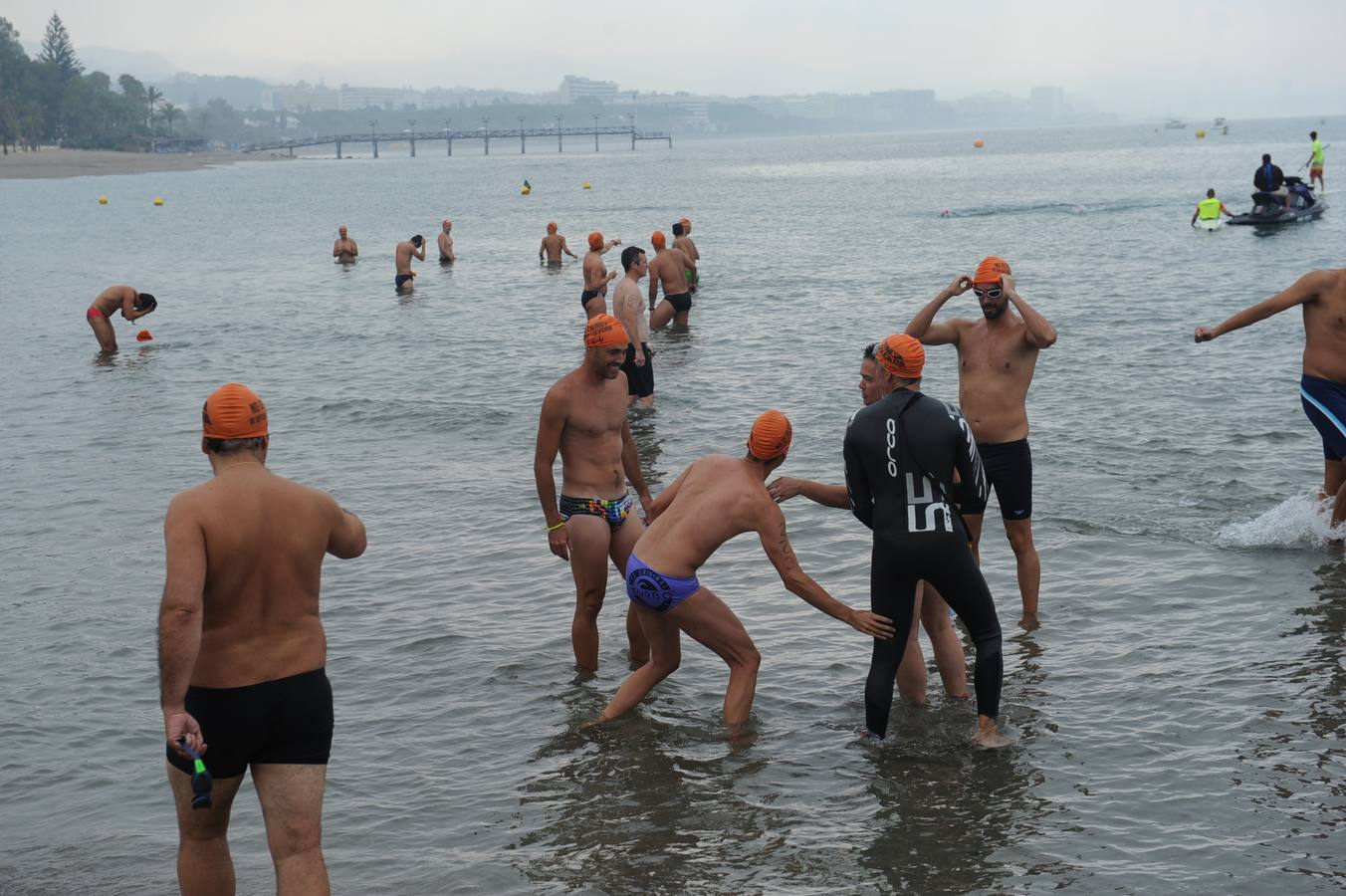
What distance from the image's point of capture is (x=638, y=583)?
6.38 m

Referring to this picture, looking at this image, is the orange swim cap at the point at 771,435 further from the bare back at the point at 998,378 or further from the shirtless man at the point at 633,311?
the shirtless man at the point at 633,311

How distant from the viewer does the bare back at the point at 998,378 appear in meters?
7.86

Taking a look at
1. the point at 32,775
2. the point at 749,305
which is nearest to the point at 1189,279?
the point at 749,305

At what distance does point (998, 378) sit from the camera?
7895 mm

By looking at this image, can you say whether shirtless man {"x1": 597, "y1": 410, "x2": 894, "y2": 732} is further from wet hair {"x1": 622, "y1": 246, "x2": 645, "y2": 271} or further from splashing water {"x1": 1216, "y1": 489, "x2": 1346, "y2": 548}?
wet hair {"x1": 622, "y1": 246, "x2": 645, "y2": 271}

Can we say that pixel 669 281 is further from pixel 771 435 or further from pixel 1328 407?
pixel 771 435

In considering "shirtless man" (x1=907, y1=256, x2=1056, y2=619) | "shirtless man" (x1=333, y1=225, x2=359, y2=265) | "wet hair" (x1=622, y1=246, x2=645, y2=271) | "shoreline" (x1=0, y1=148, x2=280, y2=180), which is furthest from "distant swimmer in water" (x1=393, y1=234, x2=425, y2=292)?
"shoreline" (x1=0, y1=148, x2=280, y2=180)

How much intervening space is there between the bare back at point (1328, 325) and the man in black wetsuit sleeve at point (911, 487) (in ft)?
12.3

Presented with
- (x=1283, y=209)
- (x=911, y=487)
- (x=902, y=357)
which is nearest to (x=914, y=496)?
(x=911, y=487)

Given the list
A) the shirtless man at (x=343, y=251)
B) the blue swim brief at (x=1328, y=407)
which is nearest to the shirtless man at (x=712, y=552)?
the blue swim brief at (x=1328, y=407)

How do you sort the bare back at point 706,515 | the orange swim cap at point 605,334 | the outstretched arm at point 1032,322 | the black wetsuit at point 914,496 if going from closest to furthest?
the black wetsuit at point 914,496 → the bare back at point 706,515 → the orange swim cap at point 605,334 → the outstretched arm at point 1032,322

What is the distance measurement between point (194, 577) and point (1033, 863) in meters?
3.60

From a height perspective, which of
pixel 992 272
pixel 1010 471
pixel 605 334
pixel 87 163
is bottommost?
pixel 1010 471

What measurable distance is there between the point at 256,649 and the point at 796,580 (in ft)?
8.60
